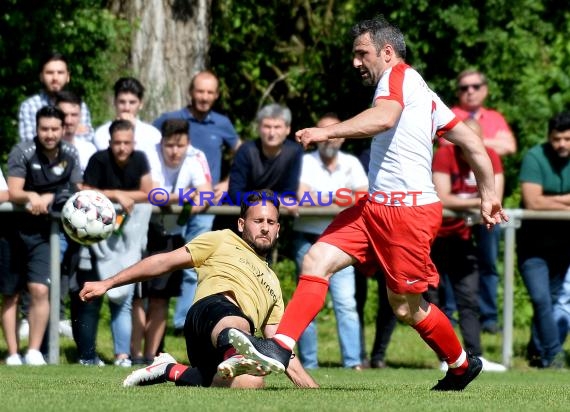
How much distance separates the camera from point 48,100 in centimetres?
1273

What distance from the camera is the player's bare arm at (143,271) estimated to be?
27.1ft

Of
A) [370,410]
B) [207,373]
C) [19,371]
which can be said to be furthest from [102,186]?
[370,410]

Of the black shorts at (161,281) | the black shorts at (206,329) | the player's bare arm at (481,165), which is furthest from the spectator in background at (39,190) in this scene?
the player's bare arm at (481,165)

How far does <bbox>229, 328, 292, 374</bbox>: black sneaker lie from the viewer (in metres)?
7.68

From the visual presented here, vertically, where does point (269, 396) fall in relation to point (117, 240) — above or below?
below

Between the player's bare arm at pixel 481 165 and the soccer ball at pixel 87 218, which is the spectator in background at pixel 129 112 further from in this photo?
the player's bare arm at pixel 481 165

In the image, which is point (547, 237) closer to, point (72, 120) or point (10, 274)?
point (72, 120)

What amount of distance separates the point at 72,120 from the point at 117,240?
4.53 feet

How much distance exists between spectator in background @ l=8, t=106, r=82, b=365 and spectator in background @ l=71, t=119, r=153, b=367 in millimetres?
259

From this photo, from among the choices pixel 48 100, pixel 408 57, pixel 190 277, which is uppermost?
pixel 408 57

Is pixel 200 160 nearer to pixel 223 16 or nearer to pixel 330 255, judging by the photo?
pixel 330 255

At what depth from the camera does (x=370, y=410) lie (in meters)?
7.22

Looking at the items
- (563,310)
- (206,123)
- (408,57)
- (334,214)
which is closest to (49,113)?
(206,123)

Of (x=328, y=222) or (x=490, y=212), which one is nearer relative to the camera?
(x=490, y=212)
